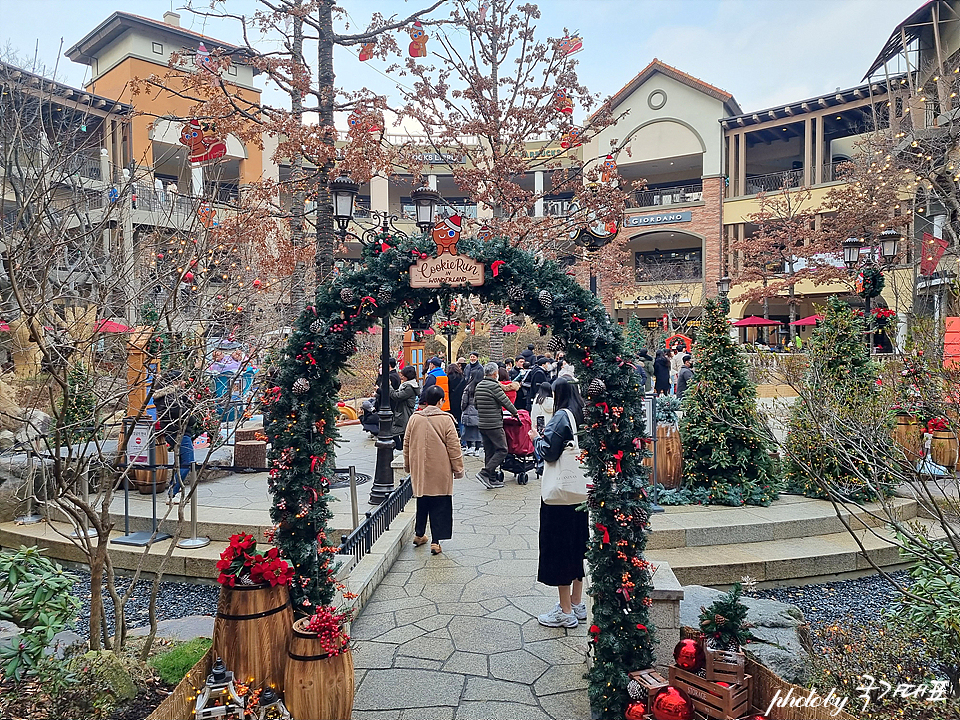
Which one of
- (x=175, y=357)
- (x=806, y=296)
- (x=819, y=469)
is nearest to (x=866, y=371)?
(x=819, y=469)

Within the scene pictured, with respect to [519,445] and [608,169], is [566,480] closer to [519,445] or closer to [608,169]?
[519,445]

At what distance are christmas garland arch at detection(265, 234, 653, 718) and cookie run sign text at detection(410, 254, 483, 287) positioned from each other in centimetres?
6

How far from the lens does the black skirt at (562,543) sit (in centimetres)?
502

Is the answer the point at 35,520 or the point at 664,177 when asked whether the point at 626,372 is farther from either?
the point at 664,177

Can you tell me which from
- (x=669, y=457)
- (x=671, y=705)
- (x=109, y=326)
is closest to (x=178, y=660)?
(x=671, y=705)

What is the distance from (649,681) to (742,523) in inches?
143

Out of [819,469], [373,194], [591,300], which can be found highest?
[373,194]

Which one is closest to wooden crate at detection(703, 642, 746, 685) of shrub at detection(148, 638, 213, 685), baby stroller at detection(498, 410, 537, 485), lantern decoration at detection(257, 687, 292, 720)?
lantern decoration at detection(257, 687, 292, 720)

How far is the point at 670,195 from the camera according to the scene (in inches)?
1447

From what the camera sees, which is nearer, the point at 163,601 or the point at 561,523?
the point at 561,523

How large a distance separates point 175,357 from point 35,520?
173 inches

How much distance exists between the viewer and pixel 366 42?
431 inches

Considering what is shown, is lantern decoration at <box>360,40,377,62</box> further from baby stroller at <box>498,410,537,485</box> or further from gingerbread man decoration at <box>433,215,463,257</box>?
gingerbread man decoration at <box>433,215,463,257</box>

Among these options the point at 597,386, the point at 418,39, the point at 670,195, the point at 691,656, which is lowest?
the point at 691,656
